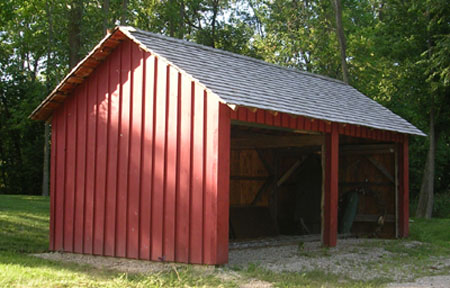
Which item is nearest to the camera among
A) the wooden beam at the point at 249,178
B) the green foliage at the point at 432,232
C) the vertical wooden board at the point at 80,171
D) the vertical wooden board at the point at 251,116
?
the vertical wooden board at the point at 251,116

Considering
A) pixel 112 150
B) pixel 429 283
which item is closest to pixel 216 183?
pixel 112 150

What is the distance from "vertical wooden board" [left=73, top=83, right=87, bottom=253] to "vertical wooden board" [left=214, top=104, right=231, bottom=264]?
3.26m

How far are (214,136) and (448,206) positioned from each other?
1752cm

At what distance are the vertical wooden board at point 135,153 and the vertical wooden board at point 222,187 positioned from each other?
5.66 feet

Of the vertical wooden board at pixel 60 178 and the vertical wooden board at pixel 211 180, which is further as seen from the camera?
the vertical wooden board at pixel 60 178

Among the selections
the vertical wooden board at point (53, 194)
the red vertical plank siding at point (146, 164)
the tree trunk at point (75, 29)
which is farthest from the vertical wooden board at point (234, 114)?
the tree trunk at point (75, 29)

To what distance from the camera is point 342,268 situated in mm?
10109

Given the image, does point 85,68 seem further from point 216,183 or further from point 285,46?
point 285,46

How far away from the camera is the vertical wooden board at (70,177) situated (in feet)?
38.3

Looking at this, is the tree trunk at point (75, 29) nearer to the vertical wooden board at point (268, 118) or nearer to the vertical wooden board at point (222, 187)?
the vertical wooden board at point (268, 118)

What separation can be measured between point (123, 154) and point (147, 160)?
645 millimetres

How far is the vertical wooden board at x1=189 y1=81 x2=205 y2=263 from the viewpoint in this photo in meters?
9.58

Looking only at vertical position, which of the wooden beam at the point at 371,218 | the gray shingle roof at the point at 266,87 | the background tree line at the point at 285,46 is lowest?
the wooden beam at the point at 371,218

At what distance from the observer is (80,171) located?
11578 millimetres
